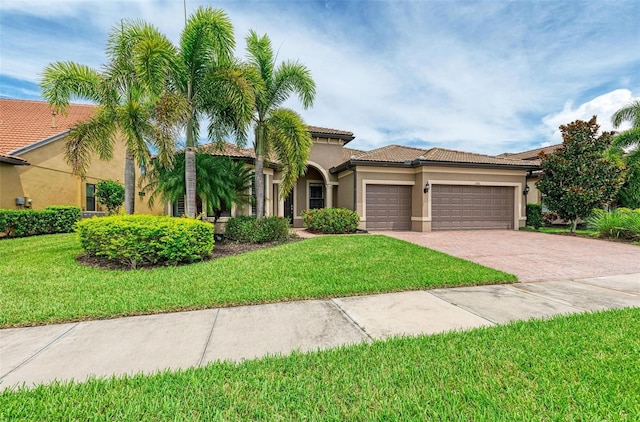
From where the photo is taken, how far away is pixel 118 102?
29.7 feet

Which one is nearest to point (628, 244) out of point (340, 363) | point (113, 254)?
point (340, 363)

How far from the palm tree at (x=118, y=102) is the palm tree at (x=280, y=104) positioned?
321 cm

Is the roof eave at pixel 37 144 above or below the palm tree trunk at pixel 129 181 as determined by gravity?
→ above

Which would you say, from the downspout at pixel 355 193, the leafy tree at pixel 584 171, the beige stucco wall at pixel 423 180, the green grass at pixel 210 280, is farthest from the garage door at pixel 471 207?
the green grass at pixel 210 280

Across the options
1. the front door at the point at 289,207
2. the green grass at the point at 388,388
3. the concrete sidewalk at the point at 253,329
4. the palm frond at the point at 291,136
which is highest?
the palm frond at the point at 291,136

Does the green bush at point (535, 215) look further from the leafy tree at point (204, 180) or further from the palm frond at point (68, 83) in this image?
the palm frond at point (68, 83)

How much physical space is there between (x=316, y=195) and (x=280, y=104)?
812 centimetres

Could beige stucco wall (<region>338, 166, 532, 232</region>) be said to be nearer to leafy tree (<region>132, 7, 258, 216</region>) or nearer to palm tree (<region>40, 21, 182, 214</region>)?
leafy tree (<region>132, 7, 258, 216</region>)

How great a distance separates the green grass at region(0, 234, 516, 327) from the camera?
4245 millimetres

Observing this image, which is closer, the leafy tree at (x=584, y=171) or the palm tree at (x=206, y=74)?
the palm tree at (x=206, y=74)

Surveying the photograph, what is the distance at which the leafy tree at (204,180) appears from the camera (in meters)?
10.3

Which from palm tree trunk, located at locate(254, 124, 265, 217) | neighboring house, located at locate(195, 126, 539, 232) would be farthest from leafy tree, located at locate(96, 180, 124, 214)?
palm tree trunk, located at locate(254, 124, 265, 217)

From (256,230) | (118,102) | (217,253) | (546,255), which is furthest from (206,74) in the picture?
(546,255)

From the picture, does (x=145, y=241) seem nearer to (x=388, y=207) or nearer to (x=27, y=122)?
(x=388, y=207)
